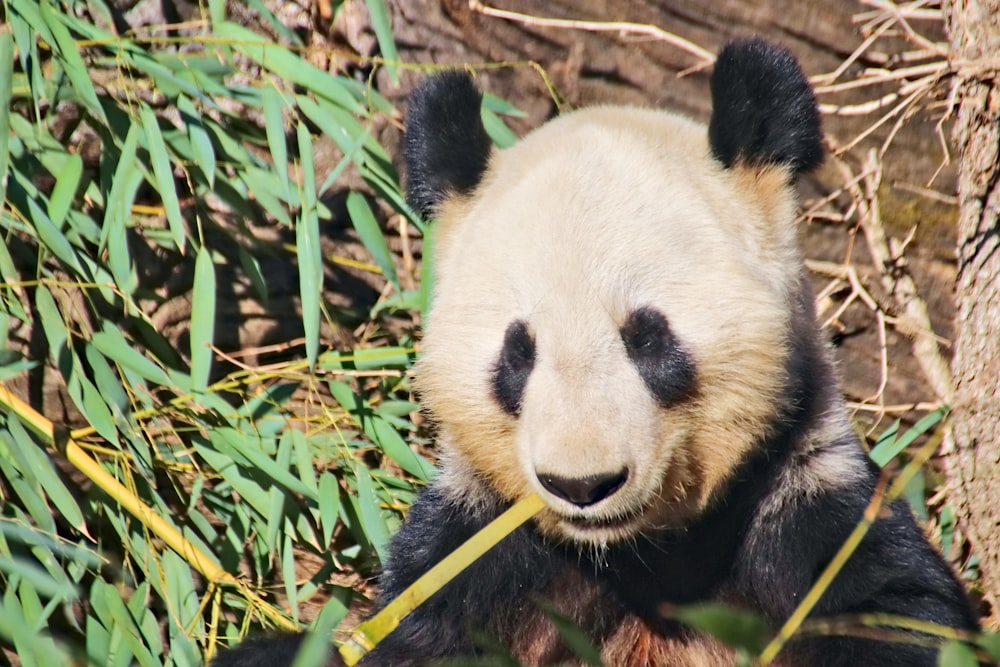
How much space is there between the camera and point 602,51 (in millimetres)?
3305

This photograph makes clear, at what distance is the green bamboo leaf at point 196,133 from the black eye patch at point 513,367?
1.16 meters

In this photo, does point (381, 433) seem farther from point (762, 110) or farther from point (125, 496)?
point (762, 110)

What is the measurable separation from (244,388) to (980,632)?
207cm

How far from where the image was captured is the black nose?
175 centimetres

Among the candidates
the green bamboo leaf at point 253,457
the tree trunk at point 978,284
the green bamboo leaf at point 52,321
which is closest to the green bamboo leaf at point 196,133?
the green bamboo leaf at point 52,321

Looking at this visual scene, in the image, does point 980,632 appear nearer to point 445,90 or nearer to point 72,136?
point 445,90

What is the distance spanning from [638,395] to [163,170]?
148 centimetres

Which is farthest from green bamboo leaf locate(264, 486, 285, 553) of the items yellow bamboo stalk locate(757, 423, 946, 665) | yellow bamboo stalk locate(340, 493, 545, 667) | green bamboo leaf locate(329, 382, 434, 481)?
yellow bamboo stalk locate(757, 423, 946, 665)

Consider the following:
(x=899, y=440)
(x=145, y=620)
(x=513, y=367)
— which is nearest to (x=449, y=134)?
(x=513, y=367)

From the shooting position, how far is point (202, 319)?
9.20ft

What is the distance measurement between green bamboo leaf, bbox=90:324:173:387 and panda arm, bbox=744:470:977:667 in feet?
5.10

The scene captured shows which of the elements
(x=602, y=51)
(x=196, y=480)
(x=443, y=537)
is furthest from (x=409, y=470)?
(x=602, y=51)

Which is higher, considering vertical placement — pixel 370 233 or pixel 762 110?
pixel 762 110

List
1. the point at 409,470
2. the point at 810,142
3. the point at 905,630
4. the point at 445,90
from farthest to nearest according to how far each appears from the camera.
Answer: the point at 409,470 → the point at 445,90 → the point at 810,142 → the point at 905,630
